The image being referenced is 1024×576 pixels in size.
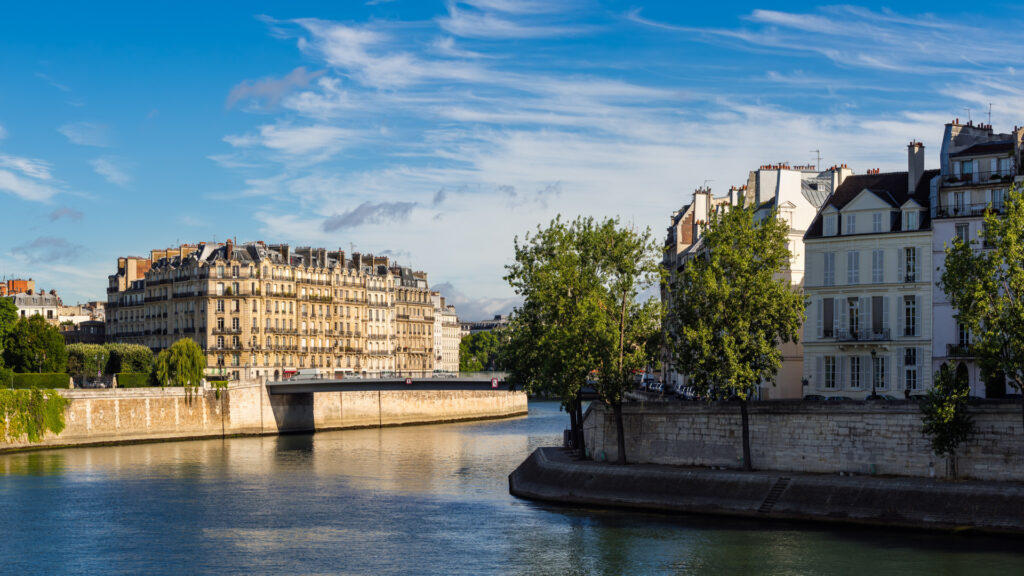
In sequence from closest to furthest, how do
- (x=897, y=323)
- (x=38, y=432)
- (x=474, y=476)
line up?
1. (x=897, y=323)
2. (x=474, y=476)
3. (x=38, y=432)

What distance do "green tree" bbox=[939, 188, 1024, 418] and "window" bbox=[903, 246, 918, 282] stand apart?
32.1ft

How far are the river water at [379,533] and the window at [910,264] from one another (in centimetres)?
1531

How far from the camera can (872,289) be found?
186 ft

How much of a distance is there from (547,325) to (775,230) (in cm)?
1389

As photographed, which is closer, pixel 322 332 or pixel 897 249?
pixel 897 249

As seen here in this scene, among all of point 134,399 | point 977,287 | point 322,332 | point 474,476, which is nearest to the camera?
point 977,287

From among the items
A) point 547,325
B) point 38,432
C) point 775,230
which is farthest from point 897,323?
point 38,432

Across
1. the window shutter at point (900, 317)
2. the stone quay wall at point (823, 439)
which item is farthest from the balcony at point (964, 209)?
the stone quay wall at point (823, 439)

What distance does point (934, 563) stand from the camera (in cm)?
3909

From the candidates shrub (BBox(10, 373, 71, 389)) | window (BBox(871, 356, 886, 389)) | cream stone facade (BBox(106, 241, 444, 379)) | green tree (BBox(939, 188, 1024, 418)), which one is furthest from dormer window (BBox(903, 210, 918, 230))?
cream stone facade (BBox(106, 241, 444, 379))

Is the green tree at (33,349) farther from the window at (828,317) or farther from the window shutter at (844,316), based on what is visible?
the window shutter at (844,316)

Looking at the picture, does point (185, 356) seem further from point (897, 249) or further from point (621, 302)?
point (897, 249)

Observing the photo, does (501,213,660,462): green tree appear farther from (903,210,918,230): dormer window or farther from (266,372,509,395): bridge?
(266,372,509,395): bridge

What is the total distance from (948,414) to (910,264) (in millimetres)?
12917
